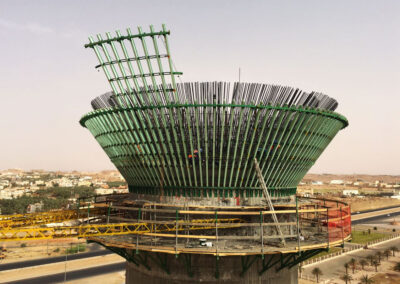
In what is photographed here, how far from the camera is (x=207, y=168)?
22.2 meters

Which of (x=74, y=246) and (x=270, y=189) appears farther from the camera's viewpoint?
(x=74, y=246)

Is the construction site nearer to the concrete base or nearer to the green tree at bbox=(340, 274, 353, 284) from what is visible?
the concrete base

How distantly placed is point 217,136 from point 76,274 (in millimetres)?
50499

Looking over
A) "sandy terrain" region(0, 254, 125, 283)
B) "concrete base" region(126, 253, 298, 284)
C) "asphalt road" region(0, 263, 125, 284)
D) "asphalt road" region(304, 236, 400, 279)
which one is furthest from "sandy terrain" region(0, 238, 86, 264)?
"concrete base" region(126, 253, 298, 284)

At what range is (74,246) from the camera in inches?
3209

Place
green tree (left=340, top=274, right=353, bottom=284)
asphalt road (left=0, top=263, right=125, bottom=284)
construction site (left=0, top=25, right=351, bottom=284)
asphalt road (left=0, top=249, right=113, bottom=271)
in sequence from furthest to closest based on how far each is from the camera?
asphalt road (left=0, top=249, right=113, bottom=271) < asphalt road (left=0, top=263, right=125, bottom=284) < green tree (left=340, top=274, right=353, bottom=284) < construction site (left=0, top=25, right=351, bottom=284)

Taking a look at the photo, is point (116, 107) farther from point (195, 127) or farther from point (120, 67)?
point (195, 127)

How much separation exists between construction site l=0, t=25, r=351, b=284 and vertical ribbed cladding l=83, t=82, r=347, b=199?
71mm

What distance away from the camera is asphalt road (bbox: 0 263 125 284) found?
54.7m

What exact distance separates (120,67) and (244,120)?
9288 mm

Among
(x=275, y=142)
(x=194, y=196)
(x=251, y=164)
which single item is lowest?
(x=194, y=196)

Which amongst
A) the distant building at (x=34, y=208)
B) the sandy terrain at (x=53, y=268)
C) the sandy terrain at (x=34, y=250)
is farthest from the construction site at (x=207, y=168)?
the distant building at (x=34, y=208)

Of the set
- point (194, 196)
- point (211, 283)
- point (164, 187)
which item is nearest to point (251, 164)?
point (194, 196)

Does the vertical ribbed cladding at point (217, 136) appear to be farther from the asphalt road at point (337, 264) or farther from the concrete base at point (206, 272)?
the asphalt road at point (337, 264)
